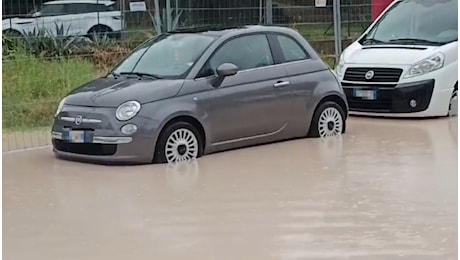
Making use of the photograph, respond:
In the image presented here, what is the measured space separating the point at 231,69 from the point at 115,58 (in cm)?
502

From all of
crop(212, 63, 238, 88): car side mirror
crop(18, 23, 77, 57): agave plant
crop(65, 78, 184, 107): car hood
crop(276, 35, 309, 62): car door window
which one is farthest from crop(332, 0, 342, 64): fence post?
crop(65, 78, 184, 107): car hood

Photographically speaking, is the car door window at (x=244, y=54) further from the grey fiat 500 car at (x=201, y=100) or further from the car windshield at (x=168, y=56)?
the car windshield at (x=168, y=56)

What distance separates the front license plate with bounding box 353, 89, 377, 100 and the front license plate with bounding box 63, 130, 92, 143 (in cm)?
510

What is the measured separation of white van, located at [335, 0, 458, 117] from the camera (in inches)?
513

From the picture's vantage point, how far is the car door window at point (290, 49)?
1117 cm

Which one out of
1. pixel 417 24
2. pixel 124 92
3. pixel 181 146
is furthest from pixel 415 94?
pixel 124 92

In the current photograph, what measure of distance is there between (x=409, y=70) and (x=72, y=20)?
248 inches

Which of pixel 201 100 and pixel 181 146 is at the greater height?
pixel 201 100

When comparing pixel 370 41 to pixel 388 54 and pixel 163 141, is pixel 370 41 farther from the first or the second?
pixel 163 141

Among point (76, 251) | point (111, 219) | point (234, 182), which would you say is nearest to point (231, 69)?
point (234, 182)

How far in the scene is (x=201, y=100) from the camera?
10.0 metres

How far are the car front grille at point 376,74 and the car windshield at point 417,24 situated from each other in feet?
2.50

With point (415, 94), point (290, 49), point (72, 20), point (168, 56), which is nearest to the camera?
point (168, 56)

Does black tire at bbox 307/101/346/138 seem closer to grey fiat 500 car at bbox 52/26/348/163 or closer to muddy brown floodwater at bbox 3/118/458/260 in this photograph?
grey fiat 500 car at bbox 52/26/348/163
